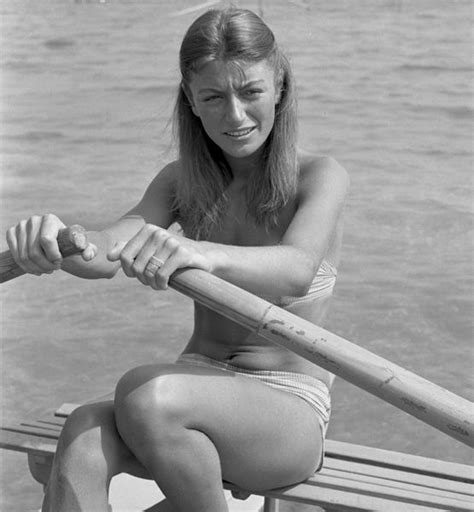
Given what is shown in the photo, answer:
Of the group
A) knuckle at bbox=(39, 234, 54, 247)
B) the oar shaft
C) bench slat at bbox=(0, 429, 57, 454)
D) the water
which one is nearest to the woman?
knuckle at bbox=(39, 234, 54, 247)

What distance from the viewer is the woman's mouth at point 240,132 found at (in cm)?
259

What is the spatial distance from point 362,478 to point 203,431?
47 centimetres

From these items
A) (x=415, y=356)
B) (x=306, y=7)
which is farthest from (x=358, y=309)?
(x=306, y=7)

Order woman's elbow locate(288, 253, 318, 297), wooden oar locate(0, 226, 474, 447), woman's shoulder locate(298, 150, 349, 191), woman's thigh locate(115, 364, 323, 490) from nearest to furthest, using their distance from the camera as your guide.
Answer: wooden oar locate(0, 226, 474, 447) < woman's thigh locate(115, 364, 323, 490) < woman's elbow locate(288, 253, 318, 297) < woman's shoulder locate(298, 150, 349, 191)

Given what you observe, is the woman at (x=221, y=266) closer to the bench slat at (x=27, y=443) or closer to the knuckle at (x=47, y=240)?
the knuckle at (x=47, y=240)

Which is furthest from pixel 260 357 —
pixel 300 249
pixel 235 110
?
pixel 235 110

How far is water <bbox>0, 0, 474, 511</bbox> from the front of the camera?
5.11 meters

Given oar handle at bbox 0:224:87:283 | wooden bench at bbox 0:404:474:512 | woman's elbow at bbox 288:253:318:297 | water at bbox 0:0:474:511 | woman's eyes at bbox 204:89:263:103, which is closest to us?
oar handle at bbox 0:224:87:283

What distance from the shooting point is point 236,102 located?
255cm

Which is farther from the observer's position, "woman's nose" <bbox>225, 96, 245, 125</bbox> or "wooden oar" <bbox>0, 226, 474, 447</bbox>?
"woman's nose" <bbox>225, 96, 245, 125</bbox>

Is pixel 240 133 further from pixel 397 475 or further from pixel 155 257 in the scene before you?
pixel 397 475

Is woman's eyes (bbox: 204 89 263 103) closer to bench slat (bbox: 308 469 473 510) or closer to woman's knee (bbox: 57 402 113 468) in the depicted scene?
woman's knee (bbox: 57 402 113 468)

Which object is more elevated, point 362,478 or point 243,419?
point 243,419

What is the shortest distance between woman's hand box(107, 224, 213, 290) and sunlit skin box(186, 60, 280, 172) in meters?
0.52
